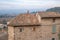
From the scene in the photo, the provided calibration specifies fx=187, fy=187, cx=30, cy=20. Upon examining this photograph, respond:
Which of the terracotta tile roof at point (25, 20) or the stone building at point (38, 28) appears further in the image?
the terracotta tile roof at point (25, 20)

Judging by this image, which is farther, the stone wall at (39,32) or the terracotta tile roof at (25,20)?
the terracotta tile roof at (25,20)

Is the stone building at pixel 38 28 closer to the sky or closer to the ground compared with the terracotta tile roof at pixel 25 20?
closer to the ground

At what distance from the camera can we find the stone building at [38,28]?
33219 mm

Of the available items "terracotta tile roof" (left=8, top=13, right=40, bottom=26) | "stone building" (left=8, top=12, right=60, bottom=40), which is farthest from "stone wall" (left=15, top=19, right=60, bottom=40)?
"terracotta tile roof" (left=8, top=13, right=40, bottom=26)

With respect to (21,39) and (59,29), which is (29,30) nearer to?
(21,39)

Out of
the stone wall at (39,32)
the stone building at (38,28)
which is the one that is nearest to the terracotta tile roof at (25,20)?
the stone building at (38,28)

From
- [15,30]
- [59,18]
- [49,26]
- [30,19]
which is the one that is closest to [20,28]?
[15,30]

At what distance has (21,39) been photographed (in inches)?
1315

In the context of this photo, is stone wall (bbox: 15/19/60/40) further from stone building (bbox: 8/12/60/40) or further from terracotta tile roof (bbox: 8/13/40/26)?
terracotta tile roof (bbox: 8/13/40/26)

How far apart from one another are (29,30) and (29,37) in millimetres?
1283

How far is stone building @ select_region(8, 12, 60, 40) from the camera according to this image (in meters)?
33.2

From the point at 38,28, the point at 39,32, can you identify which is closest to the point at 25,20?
the point at 38,28

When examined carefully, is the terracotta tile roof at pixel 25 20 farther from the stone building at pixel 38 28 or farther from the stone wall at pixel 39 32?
the stone wall at pixel 39 32

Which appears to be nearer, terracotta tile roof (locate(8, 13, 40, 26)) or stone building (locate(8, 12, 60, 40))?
stone building (locate(8, 12, 60, 40))
